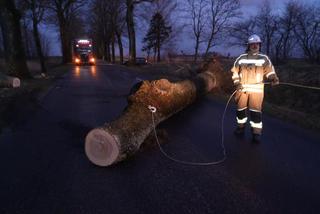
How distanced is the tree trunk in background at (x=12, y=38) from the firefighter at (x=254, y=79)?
14.0 m

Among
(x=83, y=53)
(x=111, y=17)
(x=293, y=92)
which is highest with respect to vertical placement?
(x=111, y=17)

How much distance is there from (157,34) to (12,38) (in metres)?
44.1

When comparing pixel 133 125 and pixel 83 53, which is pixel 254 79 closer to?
pixel 133 125

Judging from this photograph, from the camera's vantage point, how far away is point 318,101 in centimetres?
1625

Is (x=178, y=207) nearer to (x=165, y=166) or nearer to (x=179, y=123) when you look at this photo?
(x=165, y=166)

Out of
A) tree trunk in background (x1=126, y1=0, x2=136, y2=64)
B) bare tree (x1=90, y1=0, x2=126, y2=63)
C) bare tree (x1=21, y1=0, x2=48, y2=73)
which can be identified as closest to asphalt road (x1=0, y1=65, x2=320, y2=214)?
bare tree (x1=21, y1=0, x2=48, y2=73)

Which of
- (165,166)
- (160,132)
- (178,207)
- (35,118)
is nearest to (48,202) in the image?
(178,207)

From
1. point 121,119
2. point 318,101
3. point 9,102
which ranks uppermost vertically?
point 121,119

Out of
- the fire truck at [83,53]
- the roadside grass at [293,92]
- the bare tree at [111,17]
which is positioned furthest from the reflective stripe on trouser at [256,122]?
the fire truck at [83,53]

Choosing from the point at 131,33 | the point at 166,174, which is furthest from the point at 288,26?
the point at 166,174

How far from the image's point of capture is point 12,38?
17406mm

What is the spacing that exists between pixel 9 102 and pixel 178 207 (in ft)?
27.5

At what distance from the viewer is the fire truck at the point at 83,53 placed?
43.9m

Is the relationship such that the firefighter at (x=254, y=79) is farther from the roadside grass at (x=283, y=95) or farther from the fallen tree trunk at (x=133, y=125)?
the roadside grass at (x=283, y=95)
